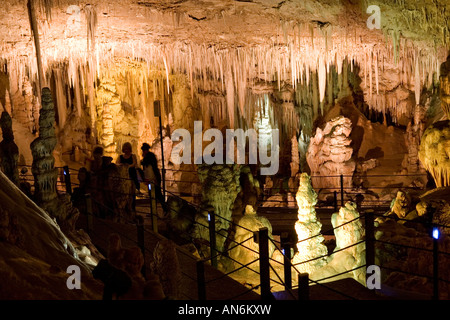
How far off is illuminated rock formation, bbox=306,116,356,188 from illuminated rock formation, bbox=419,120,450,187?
390 cm

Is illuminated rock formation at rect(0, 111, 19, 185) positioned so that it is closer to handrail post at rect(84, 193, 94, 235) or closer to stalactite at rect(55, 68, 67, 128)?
handrail post at rect(84, 193, 94, 235)

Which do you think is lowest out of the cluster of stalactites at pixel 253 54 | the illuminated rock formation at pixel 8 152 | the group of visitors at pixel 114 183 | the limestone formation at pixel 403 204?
the limestone formation at pixel 403 204

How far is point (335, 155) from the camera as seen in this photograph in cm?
1335

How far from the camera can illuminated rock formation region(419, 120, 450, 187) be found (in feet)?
29.4

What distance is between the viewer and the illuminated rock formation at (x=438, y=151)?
29.4ft

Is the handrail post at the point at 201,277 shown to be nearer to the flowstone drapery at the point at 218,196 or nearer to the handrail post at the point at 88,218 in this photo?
the handrail post at the point at 88,218

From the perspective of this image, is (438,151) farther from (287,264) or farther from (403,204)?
(287,264)

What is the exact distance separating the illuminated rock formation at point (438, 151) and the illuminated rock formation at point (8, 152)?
6.94m

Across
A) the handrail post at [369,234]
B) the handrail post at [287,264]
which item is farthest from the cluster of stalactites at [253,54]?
the handrail post at [369,234]

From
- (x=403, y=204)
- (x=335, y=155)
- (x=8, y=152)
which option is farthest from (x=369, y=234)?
(x=335, y=155)

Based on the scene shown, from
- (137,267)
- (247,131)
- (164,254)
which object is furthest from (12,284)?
(247,131)

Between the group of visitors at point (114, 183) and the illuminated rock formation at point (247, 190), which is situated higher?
the group of visitors at point (114, 183)

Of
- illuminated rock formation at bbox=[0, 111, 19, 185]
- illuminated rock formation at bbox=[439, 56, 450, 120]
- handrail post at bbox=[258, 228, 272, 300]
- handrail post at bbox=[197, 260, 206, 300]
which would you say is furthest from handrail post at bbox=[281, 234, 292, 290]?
illuminated rock formation at bbox=[439, 56, 450, 120]

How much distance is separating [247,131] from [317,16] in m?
6.99
